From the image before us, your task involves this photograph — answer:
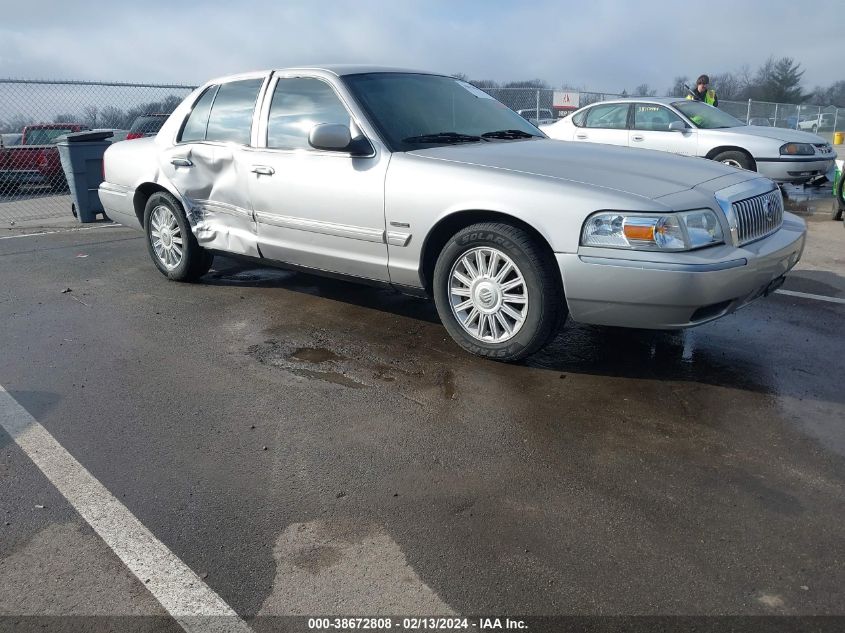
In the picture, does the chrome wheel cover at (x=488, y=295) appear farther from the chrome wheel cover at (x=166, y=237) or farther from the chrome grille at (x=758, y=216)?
the chrome wheel cover at (x=166, y=237)

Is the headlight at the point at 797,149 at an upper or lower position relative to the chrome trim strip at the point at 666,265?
lower

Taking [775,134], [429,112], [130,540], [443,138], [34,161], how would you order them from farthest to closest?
[34,161], [775,134], [429,112], [443,138], [130,540]

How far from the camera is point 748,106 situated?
77.6 ft

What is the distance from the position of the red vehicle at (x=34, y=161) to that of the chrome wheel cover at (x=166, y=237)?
8.44 meters

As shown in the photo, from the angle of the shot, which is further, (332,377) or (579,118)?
(579,118)

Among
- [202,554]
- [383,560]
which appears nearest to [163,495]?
[202,554]

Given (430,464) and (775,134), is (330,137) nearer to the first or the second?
(430,464)

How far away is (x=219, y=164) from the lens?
560cm

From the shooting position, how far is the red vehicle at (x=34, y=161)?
14.0 metres

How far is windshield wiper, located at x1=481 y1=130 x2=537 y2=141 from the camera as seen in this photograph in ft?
16.9

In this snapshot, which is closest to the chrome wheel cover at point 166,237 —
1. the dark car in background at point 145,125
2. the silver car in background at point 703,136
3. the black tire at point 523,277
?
the black tire at point 523,277

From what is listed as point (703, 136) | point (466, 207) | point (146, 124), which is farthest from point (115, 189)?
point (146, 124)

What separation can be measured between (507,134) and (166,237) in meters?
3.08

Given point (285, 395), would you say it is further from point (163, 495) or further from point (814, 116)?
point (814, 116)
